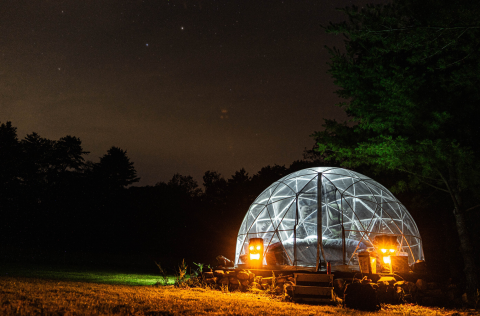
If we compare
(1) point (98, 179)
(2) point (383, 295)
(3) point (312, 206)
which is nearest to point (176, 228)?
(1) point (98, 179)

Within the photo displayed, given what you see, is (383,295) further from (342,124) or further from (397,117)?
(342,124)

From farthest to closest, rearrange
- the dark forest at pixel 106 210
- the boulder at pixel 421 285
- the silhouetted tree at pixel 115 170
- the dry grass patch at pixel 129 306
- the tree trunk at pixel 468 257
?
the silhouetted tree at pixel 115 170 → the dark forest at pixel 106 210 → the tree trunk at pixel 468 257 → the boulder at pixel 421 285 → the dry grass patch at pixel 129 306

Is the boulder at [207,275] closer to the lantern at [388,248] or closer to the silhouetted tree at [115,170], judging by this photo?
the lantern at [388,248]

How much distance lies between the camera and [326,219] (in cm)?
1416

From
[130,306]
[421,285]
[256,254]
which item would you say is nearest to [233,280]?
[256,254]

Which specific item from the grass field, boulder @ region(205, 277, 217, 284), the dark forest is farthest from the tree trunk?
the dark forest

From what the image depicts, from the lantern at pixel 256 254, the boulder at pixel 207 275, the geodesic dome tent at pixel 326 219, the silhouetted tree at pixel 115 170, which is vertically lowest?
the boulder at pixel 207 275

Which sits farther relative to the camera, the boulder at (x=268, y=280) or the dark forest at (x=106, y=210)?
the dark forest at (x=106, y=210)

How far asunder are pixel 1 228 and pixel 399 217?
114 ft

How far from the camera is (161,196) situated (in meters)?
38.0

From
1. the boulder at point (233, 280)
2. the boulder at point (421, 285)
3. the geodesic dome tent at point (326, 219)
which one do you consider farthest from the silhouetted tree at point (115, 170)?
the boulder at point (421, 285)

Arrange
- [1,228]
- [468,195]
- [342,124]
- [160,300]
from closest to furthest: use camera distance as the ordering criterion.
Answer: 1. [160,300]
2. [342,124]
3. [468,195]
4. [1,228]

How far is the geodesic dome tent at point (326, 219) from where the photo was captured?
1202 centimetres

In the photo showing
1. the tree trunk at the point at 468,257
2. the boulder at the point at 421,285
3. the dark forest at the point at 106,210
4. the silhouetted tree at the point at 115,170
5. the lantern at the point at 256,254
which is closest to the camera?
the boulder at the point at 421,285
